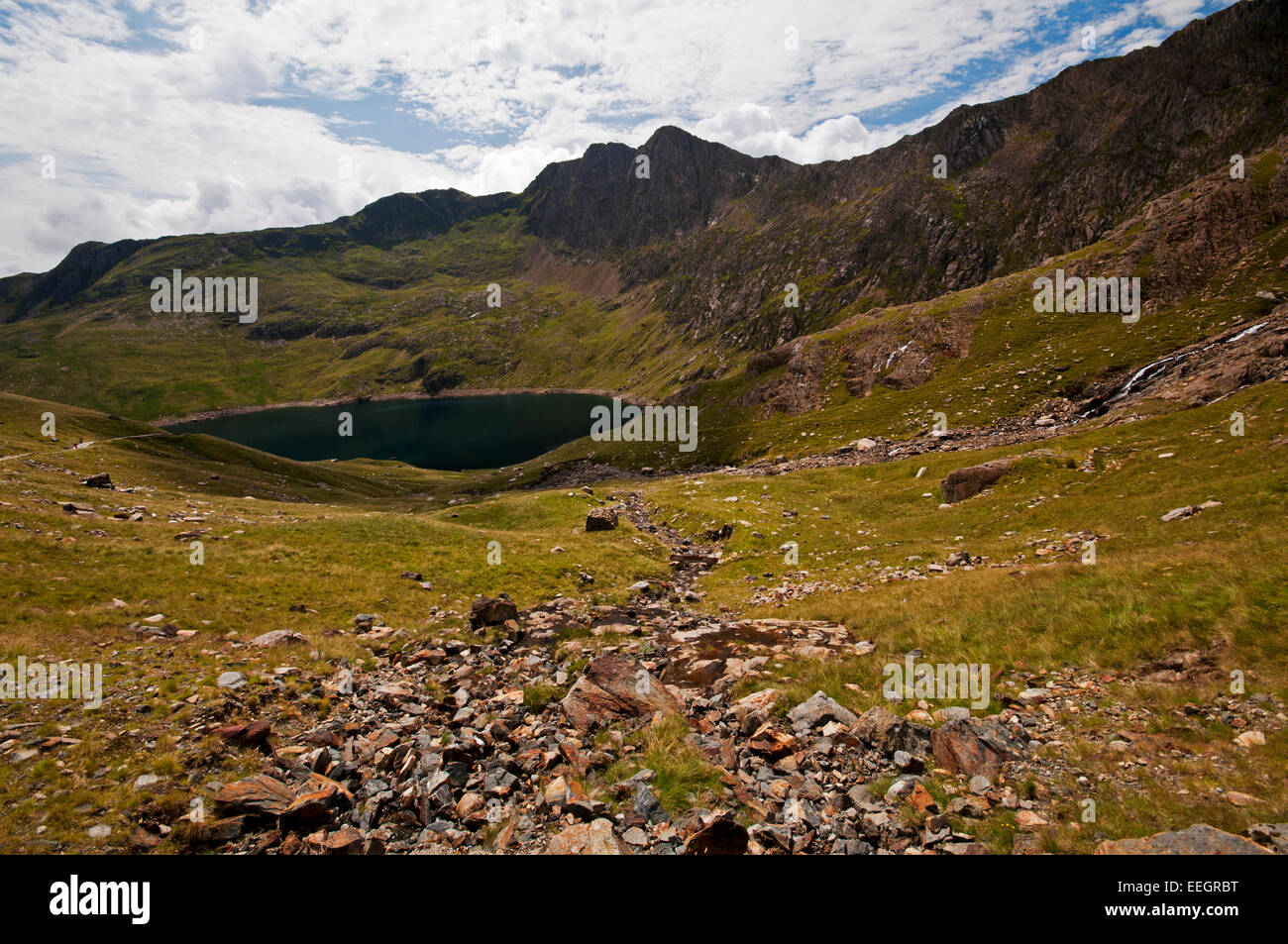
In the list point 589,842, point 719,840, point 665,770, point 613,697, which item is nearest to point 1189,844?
point 719,840

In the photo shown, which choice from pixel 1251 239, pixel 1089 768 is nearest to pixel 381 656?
pixel 1089 768

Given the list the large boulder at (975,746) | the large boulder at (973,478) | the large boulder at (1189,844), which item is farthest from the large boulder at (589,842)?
the large boulder at (973,478)

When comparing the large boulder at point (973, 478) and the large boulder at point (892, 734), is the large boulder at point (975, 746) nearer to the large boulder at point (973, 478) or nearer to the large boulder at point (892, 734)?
the large boulder at point (892, 734)

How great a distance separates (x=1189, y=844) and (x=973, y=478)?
37526 millimetres

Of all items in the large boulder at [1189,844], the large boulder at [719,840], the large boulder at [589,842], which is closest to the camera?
the large boulder at [1189,844]

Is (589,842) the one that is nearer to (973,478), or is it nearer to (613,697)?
(613,697)

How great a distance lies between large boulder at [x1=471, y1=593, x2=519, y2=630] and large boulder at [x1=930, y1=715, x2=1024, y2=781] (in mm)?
18206

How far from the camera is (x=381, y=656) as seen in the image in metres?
19.8

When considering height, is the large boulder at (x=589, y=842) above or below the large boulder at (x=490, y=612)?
below

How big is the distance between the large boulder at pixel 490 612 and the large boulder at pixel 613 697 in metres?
10.0

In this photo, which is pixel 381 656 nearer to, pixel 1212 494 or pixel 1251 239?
pixel 1212 494

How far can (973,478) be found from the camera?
39719mm

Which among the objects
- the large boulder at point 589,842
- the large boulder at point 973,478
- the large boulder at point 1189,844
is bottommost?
the large boulder at point 589,842

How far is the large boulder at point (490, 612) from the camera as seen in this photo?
77.6 feet
